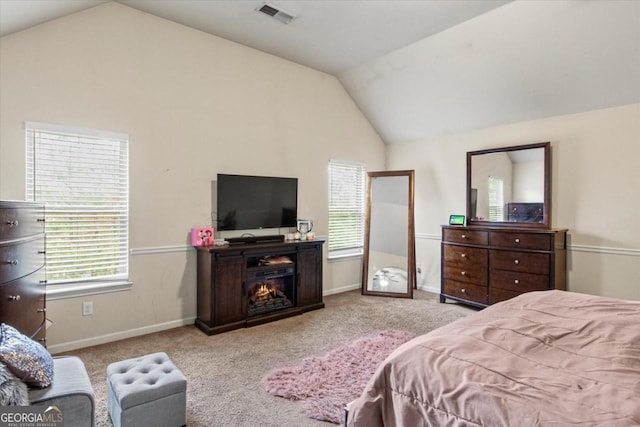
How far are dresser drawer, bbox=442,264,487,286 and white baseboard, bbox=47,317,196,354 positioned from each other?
133 inches

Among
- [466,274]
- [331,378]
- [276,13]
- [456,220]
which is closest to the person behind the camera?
[331,378]

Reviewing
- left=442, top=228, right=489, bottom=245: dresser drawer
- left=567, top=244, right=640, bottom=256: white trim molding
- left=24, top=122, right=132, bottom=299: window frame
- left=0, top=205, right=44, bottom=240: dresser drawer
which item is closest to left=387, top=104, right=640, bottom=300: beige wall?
left=567, top=244, right=640, bottom=256: white trim molding

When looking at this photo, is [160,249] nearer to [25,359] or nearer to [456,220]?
[25,359]

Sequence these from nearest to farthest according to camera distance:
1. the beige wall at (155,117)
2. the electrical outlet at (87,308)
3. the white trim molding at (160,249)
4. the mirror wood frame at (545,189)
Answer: the beige wall at (155,117)
the electrical outlet at (87,308)
the white trim molding at (160,249)
the mirror wood frame at (545,189)

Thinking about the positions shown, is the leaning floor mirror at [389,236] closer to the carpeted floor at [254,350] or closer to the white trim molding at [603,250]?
the carpeted floor at [254,350]

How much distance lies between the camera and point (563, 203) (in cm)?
416

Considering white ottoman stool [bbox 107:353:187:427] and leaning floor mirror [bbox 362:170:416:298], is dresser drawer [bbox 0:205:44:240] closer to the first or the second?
white ottoman stool [bbox 107:353:187:427]

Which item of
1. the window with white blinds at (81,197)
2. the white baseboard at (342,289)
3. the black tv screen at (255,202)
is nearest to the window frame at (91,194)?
the window with white blinds at (81,197)

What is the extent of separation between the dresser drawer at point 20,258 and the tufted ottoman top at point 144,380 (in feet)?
2.81

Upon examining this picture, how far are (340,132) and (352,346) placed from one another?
3.35 metres

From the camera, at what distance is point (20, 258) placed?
2232mm

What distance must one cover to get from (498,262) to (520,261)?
0.25 metres

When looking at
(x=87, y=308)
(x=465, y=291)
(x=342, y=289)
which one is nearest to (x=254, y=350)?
(x=87, y=308)

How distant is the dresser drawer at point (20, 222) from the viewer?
2.05m
